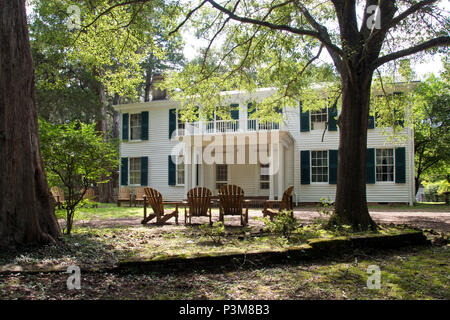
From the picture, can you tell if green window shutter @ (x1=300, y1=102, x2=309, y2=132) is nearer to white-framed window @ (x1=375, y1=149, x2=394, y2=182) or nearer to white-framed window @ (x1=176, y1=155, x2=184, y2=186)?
white-framed window @ (x1=375, y1=149, x2=394, y2=182)

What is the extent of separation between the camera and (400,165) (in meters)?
14.6

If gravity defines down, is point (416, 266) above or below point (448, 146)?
below

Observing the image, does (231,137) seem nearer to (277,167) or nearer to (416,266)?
(277,167)

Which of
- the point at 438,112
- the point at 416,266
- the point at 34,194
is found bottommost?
the point at 416,266

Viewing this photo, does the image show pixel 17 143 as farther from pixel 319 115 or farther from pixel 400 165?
pixel 400 165

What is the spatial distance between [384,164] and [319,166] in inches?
113

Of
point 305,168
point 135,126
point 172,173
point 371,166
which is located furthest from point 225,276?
point 135,126

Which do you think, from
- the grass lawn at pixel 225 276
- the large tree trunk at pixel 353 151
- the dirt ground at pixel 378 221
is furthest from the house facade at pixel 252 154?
the grass lawn at pixel 225 276

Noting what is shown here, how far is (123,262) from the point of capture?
3.60 meters

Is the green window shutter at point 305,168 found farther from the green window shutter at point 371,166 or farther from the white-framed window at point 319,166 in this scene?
the green window shutter at point 371,166
